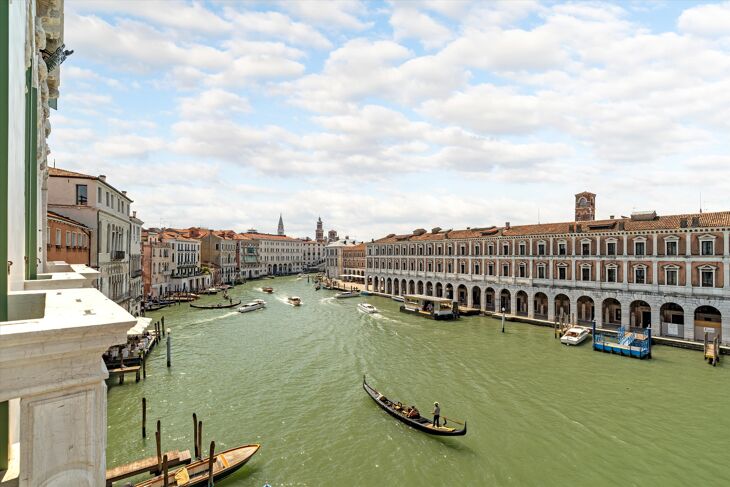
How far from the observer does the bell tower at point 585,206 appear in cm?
5244

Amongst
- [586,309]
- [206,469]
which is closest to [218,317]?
[206,469]

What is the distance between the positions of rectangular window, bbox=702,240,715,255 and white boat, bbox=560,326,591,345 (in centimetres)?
1097

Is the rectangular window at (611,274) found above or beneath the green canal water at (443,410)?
above

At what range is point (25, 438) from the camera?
2.26 metres

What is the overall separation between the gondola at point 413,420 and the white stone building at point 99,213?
22.6 metres

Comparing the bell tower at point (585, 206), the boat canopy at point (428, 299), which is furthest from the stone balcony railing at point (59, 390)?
the bell tower at point (585, 206)

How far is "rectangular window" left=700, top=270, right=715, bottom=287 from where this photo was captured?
97.3 ft

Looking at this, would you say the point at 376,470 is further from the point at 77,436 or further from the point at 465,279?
the point at 465,279

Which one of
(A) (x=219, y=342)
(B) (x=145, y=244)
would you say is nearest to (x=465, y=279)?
(A) (x=219, y=342)

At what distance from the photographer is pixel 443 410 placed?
62.1 feet

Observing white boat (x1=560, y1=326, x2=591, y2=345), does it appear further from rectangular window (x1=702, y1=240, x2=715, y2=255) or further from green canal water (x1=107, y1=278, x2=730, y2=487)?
rectangular window (x1=702, y1=240, x2=715, y2=255)

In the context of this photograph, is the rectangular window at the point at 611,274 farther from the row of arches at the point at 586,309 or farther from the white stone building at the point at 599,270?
the row of arches at the point at 586,309

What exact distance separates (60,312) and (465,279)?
4992 cm

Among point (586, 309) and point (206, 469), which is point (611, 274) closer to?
point (586, 309)
